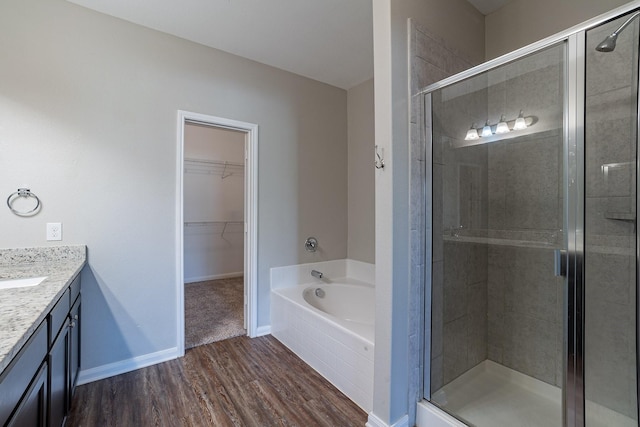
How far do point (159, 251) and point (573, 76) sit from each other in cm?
271

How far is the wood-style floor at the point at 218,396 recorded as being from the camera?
1.74 metres

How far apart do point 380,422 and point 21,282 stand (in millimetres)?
2063

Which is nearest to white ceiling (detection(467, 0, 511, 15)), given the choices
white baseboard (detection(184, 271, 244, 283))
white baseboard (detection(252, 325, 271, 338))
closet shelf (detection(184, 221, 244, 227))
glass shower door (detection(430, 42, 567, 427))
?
glass shower door (detection(430, 42, 567, 427))

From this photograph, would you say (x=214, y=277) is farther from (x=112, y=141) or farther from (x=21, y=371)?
(x=21, y=371)

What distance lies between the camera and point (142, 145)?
2.27 metres

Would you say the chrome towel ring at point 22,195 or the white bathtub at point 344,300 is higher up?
the chrome towel ring at point 22,195

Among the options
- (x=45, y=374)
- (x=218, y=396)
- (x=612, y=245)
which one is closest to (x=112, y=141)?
(x=45, y=374)

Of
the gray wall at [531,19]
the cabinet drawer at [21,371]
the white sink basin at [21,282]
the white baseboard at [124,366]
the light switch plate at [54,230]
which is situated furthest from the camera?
the white baseboard at [124,366]

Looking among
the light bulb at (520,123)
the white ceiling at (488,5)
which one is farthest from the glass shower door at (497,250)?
the white ceiling at (488,5)

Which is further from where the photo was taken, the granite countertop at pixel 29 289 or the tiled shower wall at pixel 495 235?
the tiled shower wall at pixel 495 235

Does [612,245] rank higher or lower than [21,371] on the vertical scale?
higher

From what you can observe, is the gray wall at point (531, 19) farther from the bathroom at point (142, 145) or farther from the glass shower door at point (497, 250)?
the glass shower door at point (497, 250)

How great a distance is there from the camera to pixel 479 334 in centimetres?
210

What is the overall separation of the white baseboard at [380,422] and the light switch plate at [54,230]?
227cm
